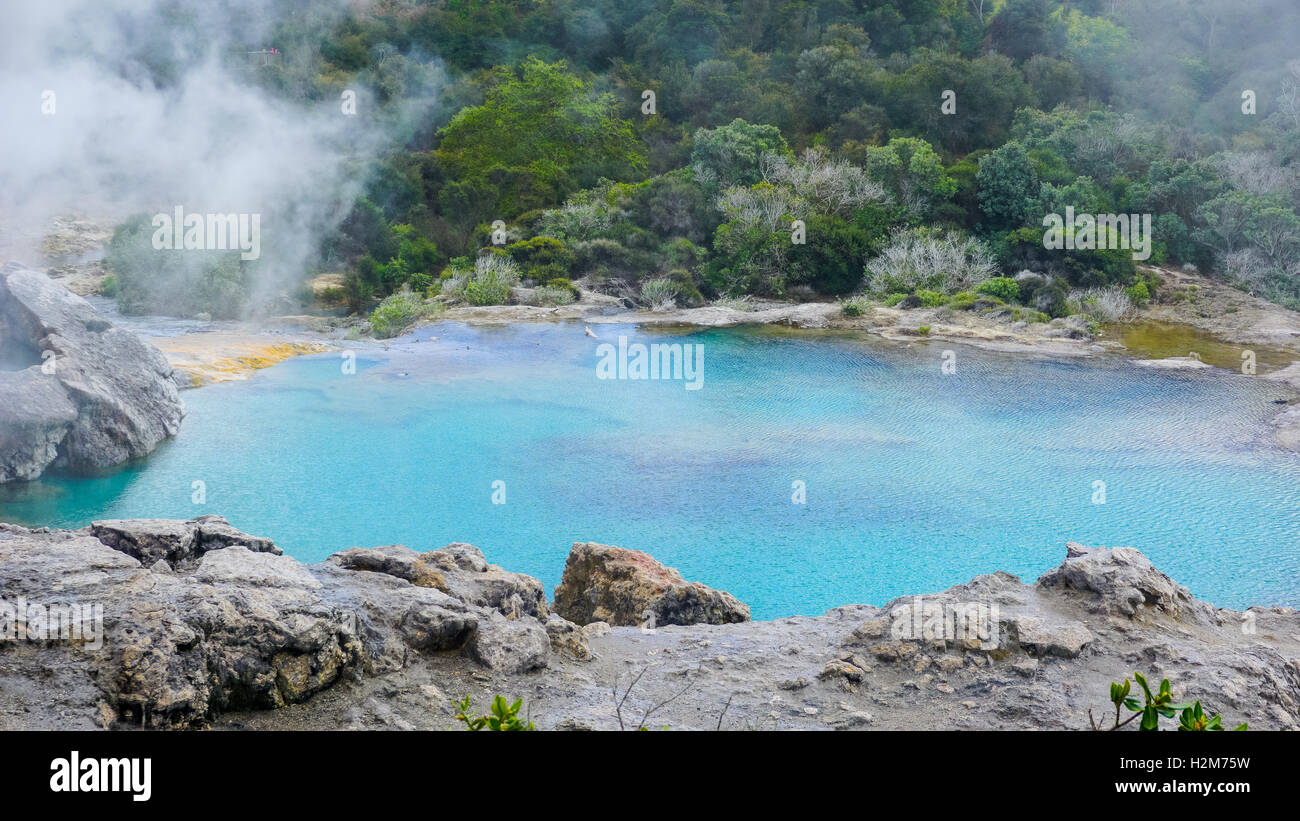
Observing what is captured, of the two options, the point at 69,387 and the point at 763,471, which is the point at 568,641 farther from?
the point at 69,387

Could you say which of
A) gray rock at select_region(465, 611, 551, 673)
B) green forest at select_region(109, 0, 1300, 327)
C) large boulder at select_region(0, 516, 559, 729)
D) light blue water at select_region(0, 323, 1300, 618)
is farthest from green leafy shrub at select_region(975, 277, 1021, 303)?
gray rock at select_region(465, 611, 551, 673)

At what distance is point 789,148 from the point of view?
86.5 feet

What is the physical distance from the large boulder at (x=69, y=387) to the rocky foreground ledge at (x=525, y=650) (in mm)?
6186

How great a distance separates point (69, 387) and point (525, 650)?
8807 millimetres

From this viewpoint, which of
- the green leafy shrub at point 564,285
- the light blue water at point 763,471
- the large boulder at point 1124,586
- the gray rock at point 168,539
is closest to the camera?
the gray rock at point 168,539

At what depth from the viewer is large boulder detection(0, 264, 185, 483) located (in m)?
10.1

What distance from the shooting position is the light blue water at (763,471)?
8.60 metres

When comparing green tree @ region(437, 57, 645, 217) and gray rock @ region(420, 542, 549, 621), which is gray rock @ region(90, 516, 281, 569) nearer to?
gray rock @ region(420, 542, 549, 621)

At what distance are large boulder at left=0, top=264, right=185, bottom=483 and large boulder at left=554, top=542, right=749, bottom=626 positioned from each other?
691 centimetres

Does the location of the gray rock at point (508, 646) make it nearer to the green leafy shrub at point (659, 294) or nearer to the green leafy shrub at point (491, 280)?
the green leafy shrub at point (659, 294)

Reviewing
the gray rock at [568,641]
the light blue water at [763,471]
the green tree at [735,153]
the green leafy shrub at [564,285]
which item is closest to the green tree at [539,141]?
the green tree at [735,153]

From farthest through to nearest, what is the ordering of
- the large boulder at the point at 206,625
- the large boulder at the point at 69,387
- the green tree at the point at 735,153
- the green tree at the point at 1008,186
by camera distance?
the green tree at the point at 735,153 → the green tree at the point at 1008,186 → the large boulder at the point at 69,387 → the large boulder at the point at 206,625

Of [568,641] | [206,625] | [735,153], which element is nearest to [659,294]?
[735,153]
